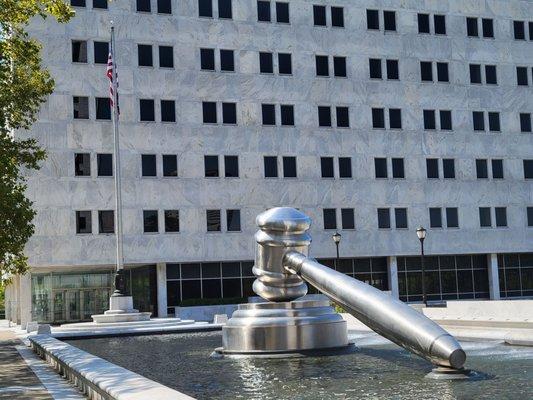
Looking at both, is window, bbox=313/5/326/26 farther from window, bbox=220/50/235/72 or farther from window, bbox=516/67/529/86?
window, bbox=516/67/529/86

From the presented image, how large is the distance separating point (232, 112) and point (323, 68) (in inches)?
296

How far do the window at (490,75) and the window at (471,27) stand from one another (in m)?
2.61

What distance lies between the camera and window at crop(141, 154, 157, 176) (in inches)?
1902

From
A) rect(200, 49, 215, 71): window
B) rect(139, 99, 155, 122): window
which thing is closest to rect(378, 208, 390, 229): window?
rect(200, 49, 215, 71): window

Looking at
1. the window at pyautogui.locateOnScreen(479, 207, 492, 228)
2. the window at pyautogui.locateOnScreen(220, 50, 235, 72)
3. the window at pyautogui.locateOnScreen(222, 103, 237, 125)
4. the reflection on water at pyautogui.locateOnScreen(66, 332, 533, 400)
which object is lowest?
the reflection on water at pyautogui.locateOnScreen(66, 332, 533, 400)

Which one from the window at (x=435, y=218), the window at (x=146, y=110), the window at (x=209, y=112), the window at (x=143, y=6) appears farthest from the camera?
the window at (x=435, y=218)

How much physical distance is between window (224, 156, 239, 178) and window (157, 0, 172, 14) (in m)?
10.1

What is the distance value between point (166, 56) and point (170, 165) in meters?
7.02

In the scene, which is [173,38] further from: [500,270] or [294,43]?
[500,270]

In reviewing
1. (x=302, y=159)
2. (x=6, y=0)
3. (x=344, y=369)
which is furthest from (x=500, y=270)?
(x=344, y=369)

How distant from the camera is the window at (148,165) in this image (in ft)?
159

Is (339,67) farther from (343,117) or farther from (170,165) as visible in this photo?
(170,165)

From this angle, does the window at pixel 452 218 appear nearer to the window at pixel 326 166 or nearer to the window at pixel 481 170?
the window at pixel 481 170

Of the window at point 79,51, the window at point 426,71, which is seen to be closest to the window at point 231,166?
the window at point 79,51
